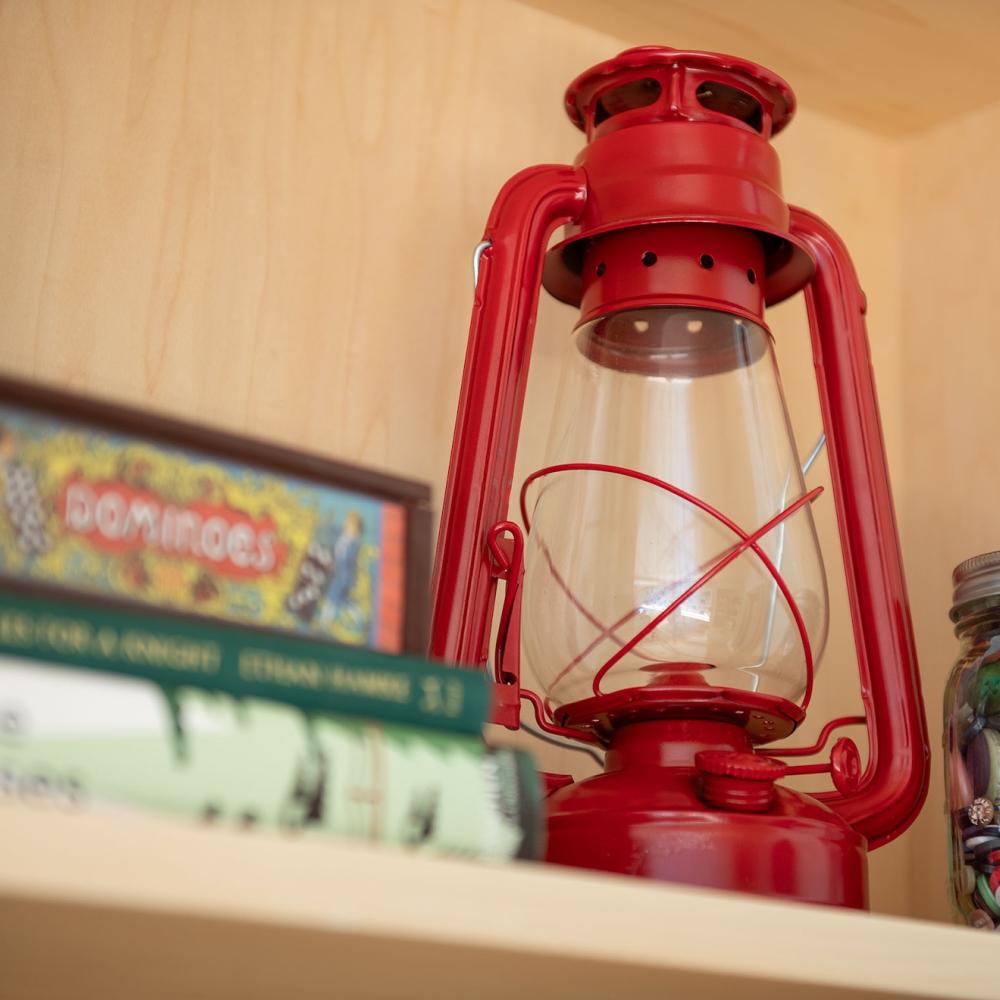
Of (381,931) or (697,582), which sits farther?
(697,582)

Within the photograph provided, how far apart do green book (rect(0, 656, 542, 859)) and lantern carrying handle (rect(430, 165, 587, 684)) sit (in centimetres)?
24

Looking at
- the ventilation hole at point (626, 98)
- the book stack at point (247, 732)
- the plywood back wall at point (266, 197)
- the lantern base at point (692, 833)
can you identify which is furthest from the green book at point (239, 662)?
the ventilation hole at point (626, 98)

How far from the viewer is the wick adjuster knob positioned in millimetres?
675

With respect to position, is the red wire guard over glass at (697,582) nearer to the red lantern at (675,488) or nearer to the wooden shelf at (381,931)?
the red lantern at (675,488)

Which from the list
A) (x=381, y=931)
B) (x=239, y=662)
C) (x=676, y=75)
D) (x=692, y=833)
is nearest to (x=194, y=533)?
(x=239, y=662)

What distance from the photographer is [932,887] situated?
3.59 ft

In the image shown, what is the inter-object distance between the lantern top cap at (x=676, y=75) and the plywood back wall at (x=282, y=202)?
0.65 ft

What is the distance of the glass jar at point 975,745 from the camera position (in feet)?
2.59

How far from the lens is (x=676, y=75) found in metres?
0.83

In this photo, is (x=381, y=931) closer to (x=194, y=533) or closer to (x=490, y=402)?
(x=194, y=533)

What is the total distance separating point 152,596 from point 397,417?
1.64ft

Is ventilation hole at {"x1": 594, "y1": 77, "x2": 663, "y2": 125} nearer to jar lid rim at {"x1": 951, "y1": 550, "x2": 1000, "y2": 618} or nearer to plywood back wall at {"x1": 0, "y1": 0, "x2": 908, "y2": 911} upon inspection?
plywood back wall at {"x1": 0, "y1": 0, "x2": 908, "y2": 911}

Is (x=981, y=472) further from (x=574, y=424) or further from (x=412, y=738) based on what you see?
(x=412, y=738)

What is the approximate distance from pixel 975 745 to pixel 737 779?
0.20 metres
